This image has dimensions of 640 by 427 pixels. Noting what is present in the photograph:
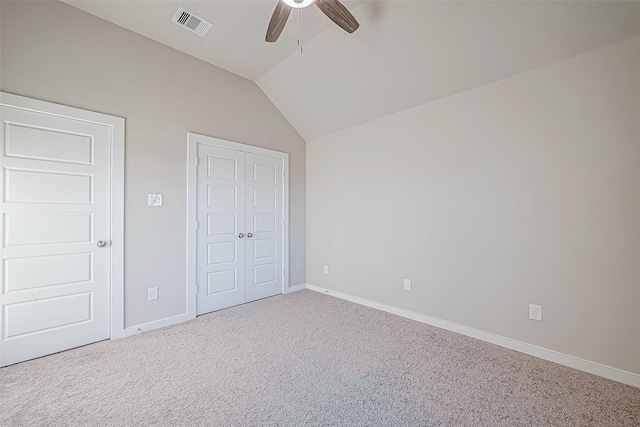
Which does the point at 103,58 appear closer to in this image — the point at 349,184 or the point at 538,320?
the point at 349,184

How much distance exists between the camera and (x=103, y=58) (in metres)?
2.57

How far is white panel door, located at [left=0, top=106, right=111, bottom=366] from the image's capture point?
2168 millimetres

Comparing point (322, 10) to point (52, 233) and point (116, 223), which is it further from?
point (52, 233)

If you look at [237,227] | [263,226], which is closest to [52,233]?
[237,227]

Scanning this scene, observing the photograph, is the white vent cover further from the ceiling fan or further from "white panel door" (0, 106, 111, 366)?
"white panel door" (0, 106, 111, 366)

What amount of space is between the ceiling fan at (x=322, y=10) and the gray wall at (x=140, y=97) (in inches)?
53.3

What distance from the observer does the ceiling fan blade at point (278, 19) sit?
1.88 m

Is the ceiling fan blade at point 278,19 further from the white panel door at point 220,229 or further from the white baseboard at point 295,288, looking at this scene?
the white baseboard at point 295,288

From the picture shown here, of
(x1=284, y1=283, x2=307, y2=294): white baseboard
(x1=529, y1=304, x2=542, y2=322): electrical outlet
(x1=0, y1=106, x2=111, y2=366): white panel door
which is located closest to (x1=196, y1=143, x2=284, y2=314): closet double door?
(x1=284, y1=283, x2=307, y2=294): white baseboard

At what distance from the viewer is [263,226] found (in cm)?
391

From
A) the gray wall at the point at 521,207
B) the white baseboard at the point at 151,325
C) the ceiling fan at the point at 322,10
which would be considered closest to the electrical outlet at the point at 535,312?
the gray wall at the point at 521,207

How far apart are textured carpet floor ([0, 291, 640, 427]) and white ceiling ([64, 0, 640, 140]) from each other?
2.55 m

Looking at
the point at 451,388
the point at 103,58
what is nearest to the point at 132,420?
the point at 451,388

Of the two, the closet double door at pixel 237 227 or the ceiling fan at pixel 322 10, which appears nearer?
the ceiling fan at pixel 322 10
